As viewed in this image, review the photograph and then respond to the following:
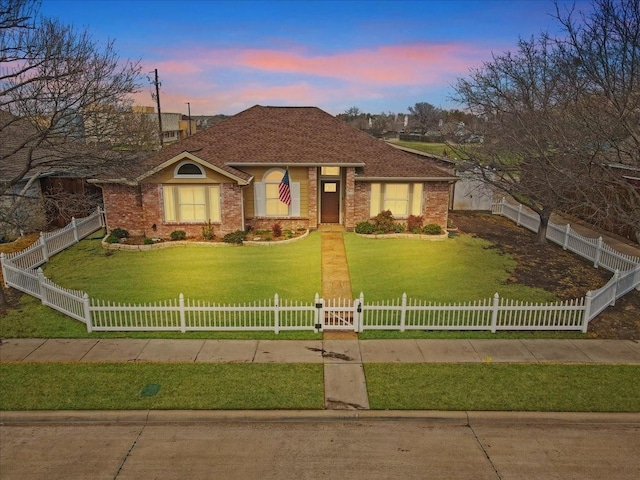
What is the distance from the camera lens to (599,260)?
59.1ft

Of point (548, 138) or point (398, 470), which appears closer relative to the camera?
point (398, 470)

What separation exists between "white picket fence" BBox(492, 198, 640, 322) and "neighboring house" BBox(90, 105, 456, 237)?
5.24 meters

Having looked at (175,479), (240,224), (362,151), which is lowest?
(175,479)

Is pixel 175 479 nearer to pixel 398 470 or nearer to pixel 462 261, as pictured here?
pixel 398 470

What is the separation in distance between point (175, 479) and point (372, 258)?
12.9 m

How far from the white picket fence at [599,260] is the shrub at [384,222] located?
24.9 ft

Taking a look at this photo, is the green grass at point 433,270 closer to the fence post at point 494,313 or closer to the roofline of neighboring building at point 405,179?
the fence post at point 494,313

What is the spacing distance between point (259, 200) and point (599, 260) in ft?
50.1

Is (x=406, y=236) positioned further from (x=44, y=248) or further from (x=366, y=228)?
(x=44, y=248)

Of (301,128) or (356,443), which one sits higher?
(301,128)

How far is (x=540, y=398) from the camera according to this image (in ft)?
31.1

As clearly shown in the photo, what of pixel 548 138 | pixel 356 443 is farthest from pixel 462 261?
pixel 356 443

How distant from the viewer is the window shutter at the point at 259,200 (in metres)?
22.9

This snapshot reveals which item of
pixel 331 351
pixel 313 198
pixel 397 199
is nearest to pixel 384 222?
pixel 397 199
